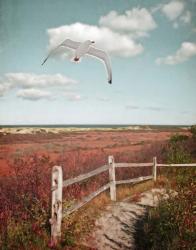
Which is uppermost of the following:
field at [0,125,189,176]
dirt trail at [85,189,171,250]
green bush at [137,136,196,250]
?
green bush at [137,136,196,250]

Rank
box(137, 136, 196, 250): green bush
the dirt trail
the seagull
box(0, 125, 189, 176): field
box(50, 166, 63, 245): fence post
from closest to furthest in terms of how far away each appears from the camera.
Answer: box(137, 136, 196, 250): green bush < box(50, 166, 63, 245): fence post < the dirt trail < the seagull < box(0, 125, 189, 176): field

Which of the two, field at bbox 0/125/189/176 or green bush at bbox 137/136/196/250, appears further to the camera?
field at bbox 0/125/189/176

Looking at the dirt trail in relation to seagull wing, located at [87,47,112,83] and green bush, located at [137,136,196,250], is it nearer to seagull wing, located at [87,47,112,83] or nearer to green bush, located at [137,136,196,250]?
green bush, located at [137,136,196,250]

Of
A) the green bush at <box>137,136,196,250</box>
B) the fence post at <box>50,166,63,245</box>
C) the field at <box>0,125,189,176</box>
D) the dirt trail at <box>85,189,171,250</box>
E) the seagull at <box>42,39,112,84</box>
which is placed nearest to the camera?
the green bush at <box>137,136,196,250</box>

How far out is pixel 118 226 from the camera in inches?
209

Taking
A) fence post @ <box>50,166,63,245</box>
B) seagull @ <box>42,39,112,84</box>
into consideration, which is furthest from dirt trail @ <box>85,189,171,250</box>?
seagull @ <box>42,39,112,84</box>

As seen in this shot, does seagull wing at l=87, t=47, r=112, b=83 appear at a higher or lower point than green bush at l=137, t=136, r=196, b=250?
higher

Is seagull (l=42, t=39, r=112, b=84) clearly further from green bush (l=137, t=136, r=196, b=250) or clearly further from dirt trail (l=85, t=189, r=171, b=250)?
green bush (l=137, t=136, r=196, b=250)

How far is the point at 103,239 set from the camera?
4824 millimetres

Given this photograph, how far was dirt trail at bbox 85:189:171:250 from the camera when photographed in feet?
15.3

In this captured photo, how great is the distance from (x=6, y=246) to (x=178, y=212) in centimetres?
249

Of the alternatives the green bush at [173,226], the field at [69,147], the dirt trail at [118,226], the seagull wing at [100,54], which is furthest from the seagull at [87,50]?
the field at [69,147]

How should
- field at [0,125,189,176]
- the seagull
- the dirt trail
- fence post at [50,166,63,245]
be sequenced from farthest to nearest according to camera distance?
field at [0,125,189,176]
the seagull
the dirt trail
fence post at [50,166,63,245]

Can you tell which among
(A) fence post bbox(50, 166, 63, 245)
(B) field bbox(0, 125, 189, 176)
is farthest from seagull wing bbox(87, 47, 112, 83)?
(B) field bbox(0, 125, 189, 176)
